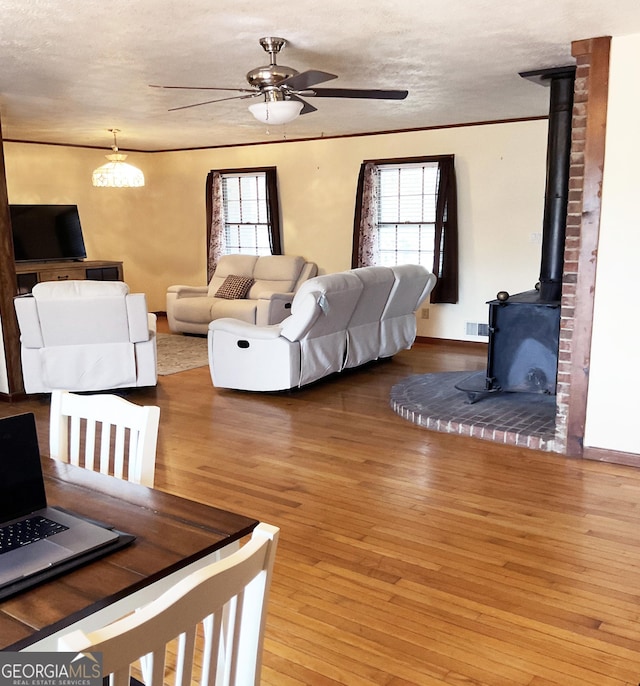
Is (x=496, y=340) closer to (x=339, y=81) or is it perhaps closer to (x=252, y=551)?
(x=339, y=81)

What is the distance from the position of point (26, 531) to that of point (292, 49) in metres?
3.34

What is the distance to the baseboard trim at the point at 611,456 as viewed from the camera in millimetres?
3990

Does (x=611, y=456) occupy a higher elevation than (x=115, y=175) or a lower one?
lower

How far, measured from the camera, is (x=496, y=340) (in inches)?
192

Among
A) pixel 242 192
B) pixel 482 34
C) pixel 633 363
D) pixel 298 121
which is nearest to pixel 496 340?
pixel 633 363

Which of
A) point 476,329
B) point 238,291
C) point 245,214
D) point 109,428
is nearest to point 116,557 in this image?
point 109,428

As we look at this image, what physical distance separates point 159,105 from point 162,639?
5.68 meters

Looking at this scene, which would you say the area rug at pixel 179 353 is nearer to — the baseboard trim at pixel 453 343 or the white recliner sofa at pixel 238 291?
the white recliner sofa at pixel 238 291

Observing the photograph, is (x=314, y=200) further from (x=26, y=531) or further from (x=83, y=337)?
(x=26, y=531)

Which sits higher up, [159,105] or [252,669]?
[159,105]

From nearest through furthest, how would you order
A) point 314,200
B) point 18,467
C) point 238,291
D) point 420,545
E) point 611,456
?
point 18,467
point 420,545
point 611,456
point 238,291
point 314,200

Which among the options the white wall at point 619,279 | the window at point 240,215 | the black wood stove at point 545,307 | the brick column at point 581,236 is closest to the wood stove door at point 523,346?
the black wood stove at point 545,307

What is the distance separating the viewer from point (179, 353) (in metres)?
7.46

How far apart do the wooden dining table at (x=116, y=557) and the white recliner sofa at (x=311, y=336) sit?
11.8ft
